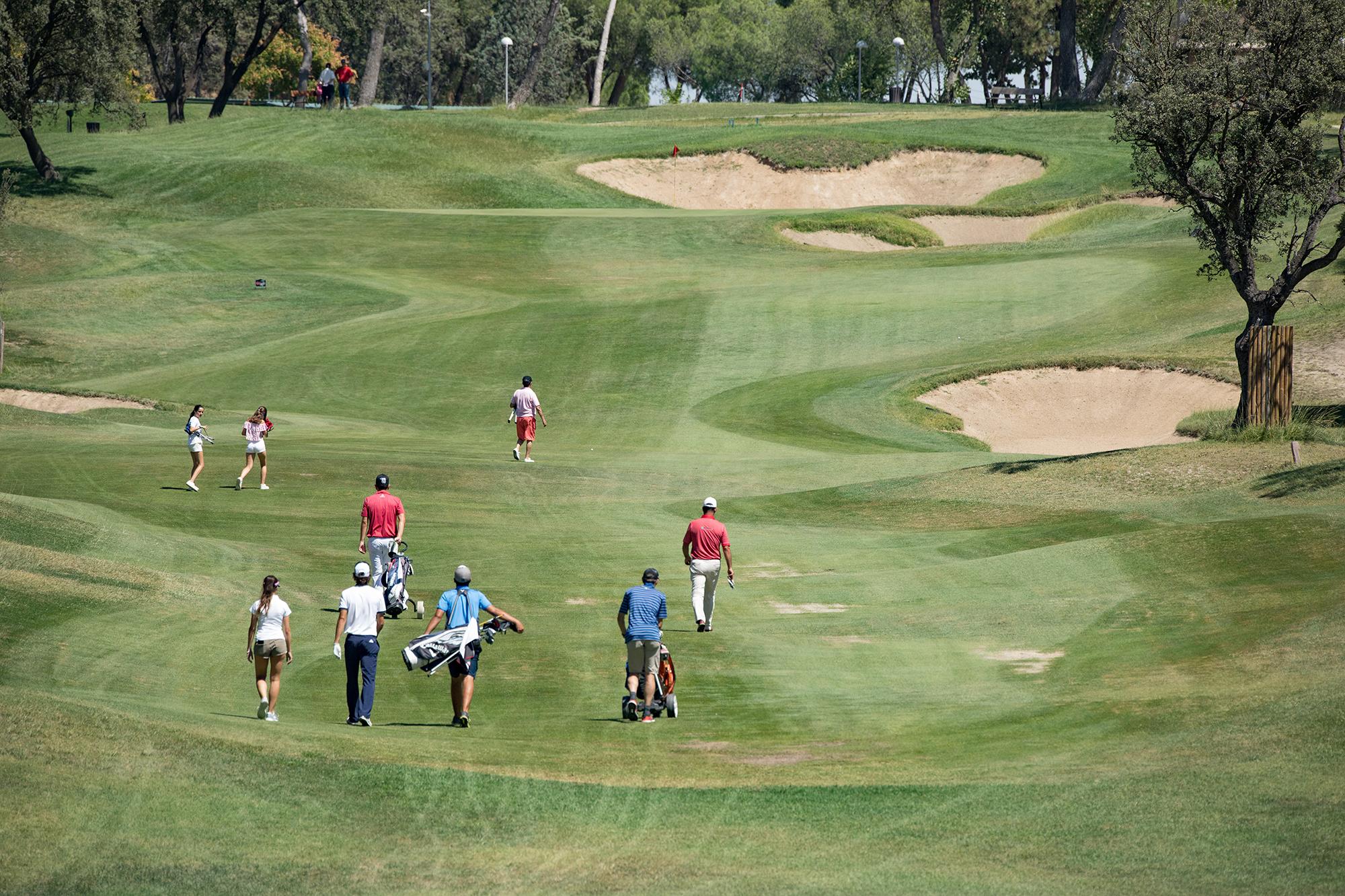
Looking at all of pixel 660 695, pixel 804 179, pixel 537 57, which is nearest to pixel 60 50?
pixel 804 179

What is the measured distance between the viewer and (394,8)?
103875 millimetres

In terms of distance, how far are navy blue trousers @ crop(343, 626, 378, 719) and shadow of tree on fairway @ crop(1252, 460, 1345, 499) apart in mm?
19532

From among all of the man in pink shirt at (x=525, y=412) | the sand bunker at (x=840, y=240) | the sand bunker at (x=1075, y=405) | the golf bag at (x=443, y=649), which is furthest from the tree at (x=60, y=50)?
the golf bag at (x=443, y=649)

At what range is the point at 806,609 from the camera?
912 inches

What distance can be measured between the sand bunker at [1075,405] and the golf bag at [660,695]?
2690 centimetres

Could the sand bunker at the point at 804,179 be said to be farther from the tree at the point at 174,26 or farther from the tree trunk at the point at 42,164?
the tree trunk at the point at 42,164

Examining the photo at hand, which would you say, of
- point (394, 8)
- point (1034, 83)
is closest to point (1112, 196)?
point (394, 8)

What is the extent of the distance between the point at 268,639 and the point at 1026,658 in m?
9.93

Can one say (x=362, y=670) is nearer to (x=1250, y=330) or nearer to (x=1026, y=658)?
(x=1026, y=658)

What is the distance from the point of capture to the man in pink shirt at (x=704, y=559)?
2152cm

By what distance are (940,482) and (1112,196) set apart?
49566 mm

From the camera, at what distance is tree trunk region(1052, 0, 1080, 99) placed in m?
107

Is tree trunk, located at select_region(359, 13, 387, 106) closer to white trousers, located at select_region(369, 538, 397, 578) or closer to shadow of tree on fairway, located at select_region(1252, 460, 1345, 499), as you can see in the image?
shadow of tree on fairway, located at select_region(1252, 460, 1345, 499)

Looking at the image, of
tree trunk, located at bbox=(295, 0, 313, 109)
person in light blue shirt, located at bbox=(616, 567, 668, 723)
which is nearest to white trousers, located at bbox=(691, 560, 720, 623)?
person in light blue shirt, located at bbox=(616, 567, 668, 723)
